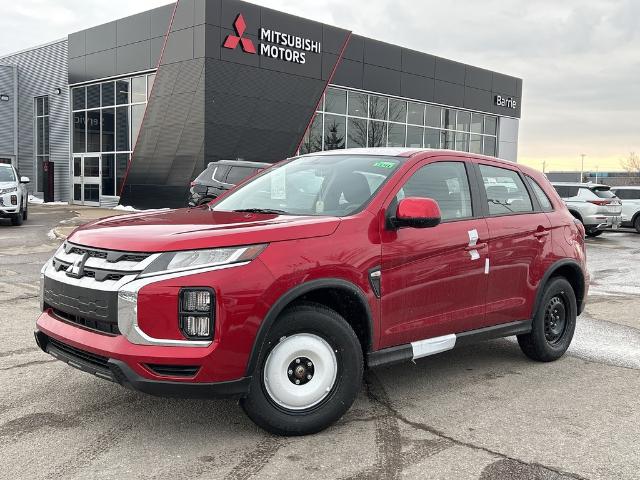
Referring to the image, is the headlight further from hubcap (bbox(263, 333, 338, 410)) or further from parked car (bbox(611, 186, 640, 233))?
parked car (bbox(611, 186, 640, 233))

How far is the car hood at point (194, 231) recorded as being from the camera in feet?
11.1

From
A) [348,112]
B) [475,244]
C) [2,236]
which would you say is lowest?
[2,236]

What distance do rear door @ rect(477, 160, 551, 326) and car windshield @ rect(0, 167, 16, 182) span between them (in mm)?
16218

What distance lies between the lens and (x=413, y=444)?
3.64 metres

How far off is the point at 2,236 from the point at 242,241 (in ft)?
45.4

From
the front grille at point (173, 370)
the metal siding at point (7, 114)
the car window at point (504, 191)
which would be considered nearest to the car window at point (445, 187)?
the car window at point (504, 191)

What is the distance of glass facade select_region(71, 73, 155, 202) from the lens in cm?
2517

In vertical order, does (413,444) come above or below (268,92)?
below

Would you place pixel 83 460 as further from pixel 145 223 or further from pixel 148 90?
pixel 148 90

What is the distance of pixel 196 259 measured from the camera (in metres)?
3.36

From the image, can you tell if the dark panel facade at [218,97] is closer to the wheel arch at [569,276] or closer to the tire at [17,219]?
the tire at [17,219]

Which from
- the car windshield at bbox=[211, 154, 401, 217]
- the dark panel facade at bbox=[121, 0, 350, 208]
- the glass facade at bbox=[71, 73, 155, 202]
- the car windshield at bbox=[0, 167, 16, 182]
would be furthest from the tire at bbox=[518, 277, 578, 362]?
the glass facade at bbox=[71, 73, 155, 202]

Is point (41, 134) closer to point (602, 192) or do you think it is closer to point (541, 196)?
point (602, 192)

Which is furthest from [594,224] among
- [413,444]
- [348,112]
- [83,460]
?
[83,460]
